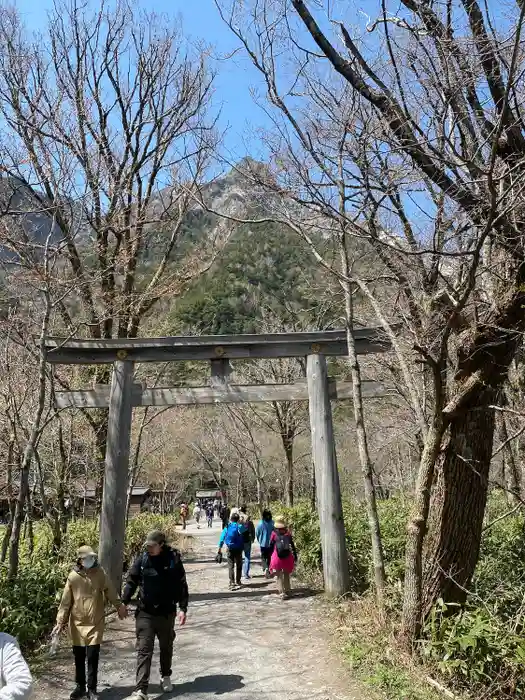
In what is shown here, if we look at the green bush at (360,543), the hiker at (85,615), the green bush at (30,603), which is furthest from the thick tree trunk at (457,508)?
A: the green bush at (30,603)

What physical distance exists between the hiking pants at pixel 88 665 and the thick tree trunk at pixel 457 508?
294cm

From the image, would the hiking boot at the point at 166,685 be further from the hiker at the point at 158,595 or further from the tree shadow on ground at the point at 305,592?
the tree shadow on ground at the point at 305,592

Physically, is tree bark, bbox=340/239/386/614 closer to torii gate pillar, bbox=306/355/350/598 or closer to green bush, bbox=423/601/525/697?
torii gate pillar, bbox=306/355/350/598

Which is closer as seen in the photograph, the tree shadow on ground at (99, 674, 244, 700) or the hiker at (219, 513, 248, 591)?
the tree shadow on ground at (99, 674, 244, 700)

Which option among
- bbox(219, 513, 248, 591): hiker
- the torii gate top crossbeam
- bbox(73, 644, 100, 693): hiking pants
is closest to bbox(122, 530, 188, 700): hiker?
bbox(73, 644, 100, 693): hiking pants

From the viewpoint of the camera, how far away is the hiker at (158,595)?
4672mm

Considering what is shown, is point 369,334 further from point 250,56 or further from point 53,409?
point 53,409

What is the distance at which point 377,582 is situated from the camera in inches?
245

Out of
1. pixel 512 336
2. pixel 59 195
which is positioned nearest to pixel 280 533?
pixel 512 336

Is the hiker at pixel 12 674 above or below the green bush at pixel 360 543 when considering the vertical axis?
above

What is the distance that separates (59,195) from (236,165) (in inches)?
91.7

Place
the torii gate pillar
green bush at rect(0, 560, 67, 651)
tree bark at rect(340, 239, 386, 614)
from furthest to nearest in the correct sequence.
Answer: the torii gate pillar
tree bark at rect(340, 239, 386, 614)
green bush at rect(0, 560, 67, 651)

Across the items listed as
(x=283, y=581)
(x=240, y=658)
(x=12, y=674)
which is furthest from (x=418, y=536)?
(x=283, y=581)

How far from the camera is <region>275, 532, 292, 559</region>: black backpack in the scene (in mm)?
8188
